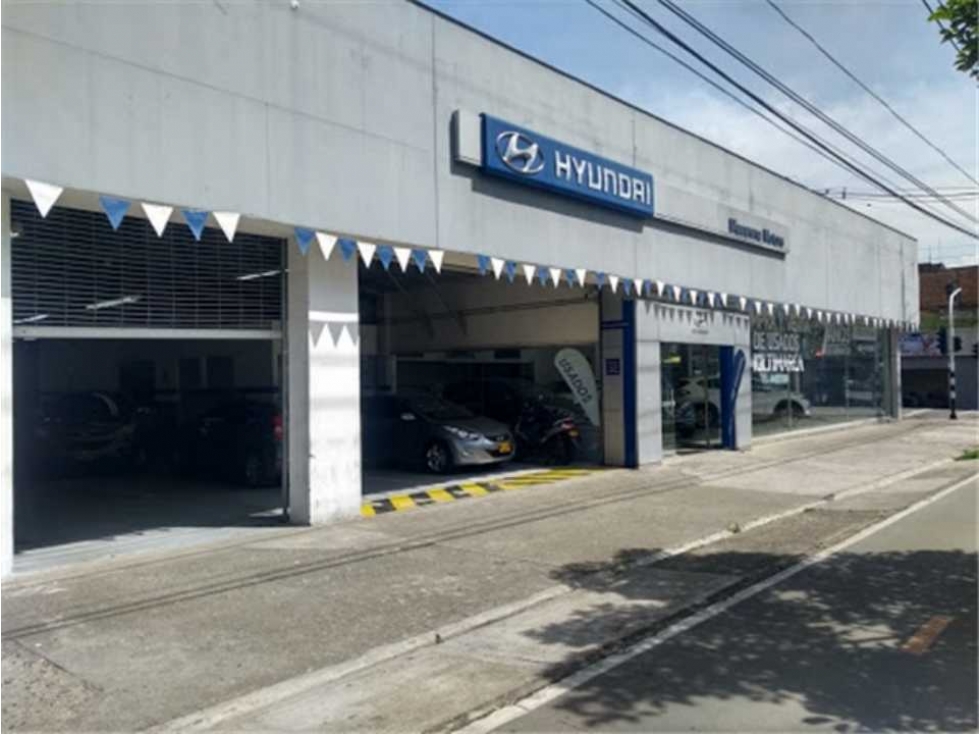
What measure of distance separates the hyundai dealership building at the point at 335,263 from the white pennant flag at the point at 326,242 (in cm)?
6

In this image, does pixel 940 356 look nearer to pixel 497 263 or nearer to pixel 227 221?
pixel 497 263

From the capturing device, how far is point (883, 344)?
99.9 ft

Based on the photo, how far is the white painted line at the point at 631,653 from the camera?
15.7 feet

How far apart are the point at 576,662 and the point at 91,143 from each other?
615 cm

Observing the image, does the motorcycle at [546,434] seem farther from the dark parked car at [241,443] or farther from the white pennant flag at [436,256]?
the white pennant flag at [436,256]

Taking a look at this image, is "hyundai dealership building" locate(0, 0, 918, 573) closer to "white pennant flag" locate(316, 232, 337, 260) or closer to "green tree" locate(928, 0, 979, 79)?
"white pennant flag" locate(316, 232, 337, 260)

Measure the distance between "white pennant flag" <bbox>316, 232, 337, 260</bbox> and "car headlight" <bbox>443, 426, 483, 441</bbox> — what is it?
5726 mm

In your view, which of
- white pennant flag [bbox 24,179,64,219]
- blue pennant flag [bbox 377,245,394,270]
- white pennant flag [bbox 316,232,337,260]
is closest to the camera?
white pennant flag [bbox 24,179,64,219]

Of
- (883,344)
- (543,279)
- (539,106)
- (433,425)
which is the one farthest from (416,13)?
(883,344)

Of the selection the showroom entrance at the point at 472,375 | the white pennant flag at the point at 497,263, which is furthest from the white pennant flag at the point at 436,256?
the showroom entrance at the point at 472,375

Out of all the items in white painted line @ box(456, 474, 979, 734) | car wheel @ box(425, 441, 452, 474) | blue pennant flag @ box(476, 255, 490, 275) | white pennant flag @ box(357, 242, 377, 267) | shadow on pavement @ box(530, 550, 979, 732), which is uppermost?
blue pennant flag @ box(476, 255, 490, 275)

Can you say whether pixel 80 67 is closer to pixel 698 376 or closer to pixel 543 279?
pixel 543 279

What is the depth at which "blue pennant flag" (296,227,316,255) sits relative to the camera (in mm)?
9617

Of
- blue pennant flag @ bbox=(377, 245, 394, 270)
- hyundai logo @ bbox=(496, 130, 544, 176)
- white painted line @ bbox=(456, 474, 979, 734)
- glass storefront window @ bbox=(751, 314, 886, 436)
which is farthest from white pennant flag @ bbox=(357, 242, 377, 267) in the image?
glass storefront window @ bbox=(751, 314, 886, 436)
